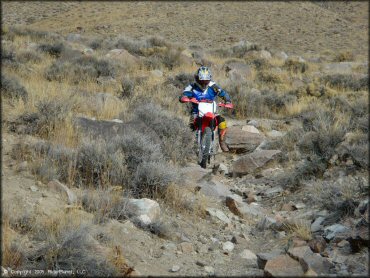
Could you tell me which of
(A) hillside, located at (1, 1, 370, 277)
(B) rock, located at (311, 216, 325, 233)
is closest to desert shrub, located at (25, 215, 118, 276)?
(A) hillside, located at (1, 1, 370, 277)

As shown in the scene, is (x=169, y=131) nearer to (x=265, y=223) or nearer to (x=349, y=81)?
(x=265, y=223)

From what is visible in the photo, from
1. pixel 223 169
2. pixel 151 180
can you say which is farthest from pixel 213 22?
pixel 151 180

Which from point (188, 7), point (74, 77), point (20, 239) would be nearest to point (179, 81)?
point (74, 77)

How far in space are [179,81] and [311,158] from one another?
26.6 feet

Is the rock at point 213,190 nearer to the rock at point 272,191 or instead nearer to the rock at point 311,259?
the rock at point 272,191

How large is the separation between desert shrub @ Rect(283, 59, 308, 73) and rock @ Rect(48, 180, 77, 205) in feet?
54.5

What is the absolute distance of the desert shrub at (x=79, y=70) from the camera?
14328mm

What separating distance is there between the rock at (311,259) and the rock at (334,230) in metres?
0.69

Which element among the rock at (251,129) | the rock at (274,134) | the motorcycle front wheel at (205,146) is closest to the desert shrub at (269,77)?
the rock at (274,134)

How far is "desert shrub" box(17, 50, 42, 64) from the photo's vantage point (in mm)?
16203

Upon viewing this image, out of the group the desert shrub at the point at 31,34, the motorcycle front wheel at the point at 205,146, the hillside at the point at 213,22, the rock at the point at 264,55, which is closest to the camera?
the motorcycle front wheel at the point at 205,146

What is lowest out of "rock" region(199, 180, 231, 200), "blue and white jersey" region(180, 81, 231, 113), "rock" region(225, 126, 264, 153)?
"rock" region(225, 126, 264, 153)

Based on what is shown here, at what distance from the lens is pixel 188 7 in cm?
4928

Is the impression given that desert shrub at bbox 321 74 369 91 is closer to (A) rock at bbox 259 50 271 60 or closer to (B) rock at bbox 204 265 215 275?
(A) rock at bbox 259 50 271 60
